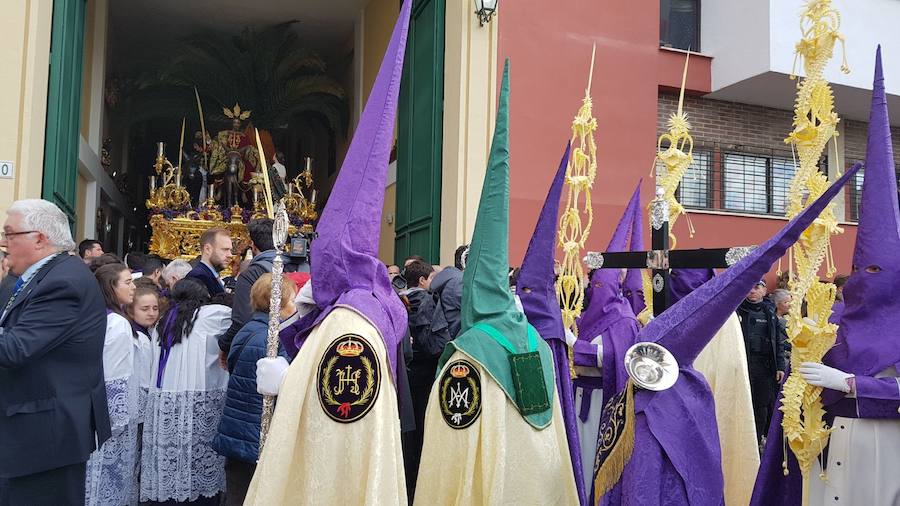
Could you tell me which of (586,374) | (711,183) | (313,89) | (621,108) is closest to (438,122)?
(621,108)

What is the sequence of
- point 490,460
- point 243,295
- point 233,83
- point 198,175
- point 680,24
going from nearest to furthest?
point 490,460 < point 243,295 < point 680,24 < point 198,175 < point 233,83

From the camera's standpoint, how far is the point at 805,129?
3.09 meters

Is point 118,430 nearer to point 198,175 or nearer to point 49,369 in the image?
point 49,369

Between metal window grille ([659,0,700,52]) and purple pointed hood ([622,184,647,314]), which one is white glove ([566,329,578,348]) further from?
metal window grille ([659,0,700,52])

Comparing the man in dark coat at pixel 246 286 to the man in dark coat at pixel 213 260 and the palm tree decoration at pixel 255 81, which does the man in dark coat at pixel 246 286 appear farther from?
the palm tree decoration at pixel 255 81

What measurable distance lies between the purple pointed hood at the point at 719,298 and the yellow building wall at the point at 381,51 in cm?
805

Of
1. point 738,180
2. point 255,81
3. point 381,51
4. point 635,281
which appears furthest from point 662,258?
point 255,81

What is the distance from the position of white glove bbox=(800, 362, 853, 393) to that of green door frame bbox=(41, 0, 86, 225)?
7.28 meters

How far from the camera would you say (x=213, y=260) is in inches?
239

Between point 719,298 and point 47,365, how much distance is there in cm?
302

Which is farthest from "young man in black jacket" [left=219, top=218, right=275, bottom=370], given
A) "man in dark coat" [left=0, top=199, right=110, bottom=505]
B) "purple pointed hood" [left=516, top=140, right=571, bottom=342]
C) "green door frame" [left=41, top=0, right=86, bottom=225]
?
"green door frame" [left=41, top=0, right=86, bottom=225]

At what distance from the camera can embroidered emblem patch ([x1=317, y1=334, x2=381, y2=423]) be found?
2859 mm

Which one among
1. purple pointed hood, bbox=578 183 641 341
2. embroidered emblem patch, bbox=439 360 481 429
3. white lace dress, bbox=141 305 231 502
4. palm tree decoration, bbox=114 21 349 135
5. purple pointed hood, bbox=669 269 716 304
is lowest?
white lace dress, bbox=141 305 231 502

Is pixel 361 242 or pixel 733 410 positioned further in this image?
pixel 733 410
